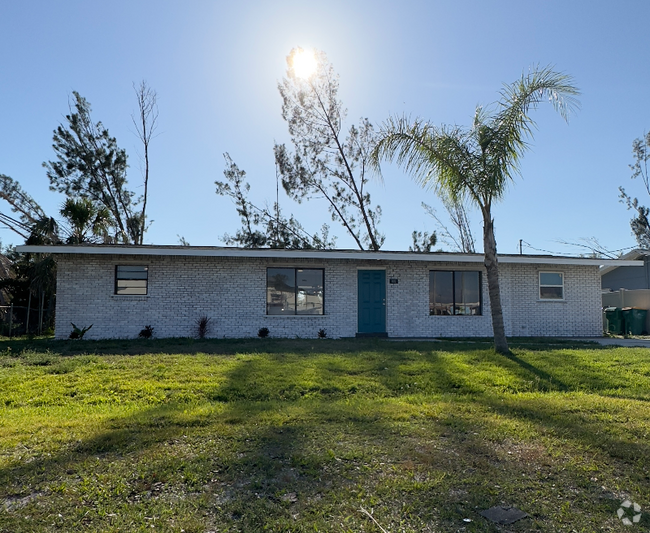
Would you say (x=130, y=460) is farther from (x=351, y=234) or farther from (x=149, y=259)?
(x=351, y=234)

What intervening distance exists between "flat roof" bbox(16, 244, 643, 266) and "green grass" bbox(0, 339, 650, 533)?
18.8 feet

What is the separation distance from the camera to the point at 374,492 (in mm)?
3773

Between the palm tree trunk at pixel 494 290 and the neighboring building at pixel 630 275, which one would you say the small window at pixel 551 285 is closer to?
the palm tree trunk at pixel 494 290

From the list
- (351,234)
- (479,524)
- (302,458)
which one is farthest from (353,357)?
(351,234)

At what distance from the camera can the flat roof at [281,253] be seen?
47.3ft

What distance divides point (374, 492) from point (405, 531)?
0.54 meters

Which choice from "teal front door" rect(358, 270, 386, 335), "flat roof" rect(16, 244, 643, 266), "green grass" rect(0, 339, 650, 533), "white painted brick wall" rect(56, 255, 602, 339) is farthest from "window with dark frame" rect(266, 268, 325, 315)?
"green grass" rect(0, 339, 650, 533)

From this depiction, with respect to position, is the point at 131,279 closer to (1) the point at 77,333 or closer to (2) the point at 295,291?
(1) the point at 77,333

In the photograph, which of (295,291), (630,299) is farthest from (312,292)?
(630,299)

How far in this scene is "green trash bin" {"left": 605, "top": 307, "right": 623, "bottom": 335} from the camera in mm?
20938

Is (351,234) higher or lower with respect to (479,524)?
higher

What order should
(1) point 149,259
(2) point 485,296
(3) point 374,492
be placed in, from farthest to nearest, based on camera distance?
(2) point 485,296, (1) point 149,259, (3) point 374,492

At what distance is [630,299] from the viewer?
2186 cm

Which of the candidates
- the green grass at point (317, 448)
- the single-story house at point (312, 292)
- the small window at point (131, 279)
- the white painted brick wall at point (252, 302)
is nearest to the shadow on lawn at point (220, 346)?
the white painted brick wall at point (252, 302)
